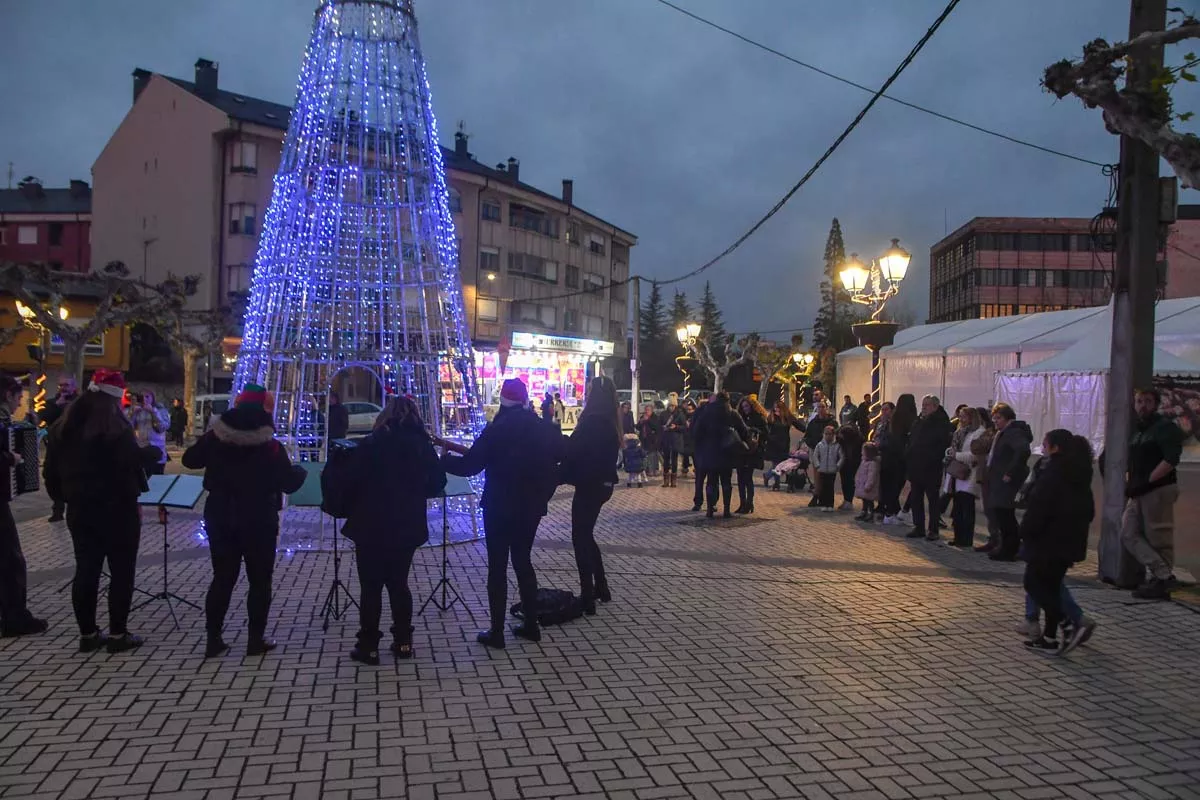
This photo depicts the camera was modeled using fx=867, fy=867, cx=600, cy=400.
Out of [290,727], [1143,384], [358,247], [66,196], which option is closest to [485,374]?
[358,247]

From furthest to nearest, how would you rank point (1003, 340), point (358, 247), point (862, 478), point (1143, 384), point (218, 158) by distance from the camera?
point (218, 158) < point (1003, 340) < point (862, 478) < point (358, 247) < point (1143, 384)

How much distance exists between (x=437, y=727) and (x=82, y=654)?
2.83m

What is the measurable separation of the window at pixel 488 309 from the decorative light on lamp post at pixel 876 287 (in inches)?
1086

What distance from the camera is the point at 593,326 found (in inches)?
2071

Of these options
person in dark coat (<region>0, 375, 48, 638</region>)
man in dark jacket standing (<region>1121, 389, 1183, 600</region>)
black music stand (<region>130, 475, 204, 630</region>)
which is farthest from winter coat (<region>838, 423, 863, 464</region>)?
person in dark coat (<region>0, 375, 48, 638</region>)

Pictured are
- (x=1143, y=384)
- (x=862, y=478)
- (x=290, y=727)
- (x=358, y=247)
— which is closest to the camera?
(x=290, y=727)

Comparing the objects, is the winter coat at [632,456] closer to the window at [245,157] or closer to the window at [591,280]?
the window at [245,157]

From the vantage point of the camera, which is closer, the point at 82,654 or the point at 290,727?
the point at 290,727

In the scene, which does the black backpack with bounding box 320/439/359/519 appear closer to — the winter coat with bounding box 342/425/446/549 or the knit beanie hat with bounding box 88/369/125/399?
the winter coat with bounding box 342/425/446/549

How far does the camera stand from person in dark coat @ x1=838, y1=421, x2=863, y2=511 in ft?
44.5

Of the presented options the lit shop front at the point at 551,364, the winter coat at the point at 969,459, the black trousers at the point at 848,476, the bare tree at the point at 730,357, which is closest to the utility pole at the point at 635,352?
the lit shop front at the point at 551,364

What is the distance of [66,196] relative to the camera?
53.6 meters

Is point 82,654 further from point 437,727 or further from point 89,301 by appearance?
point 89,301

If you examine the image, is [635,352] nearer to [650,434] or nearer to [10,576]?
[650,434]
